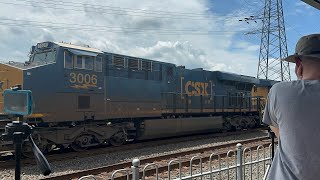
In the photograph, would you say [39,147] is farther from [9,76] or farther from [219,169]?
[219,169]

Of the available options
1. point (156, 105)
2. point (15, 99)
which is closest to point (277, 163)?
point (15, 99)

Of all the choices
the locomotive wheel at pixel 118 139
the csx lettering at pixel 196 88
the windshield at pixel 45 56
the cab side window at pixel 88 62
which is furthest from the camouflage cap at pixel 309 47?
the csx lettering at pixel 196 88

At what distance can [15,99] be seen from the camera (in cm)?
279

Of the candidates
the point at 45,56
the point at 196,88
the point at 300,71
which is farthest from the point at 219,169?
the point at 196,88

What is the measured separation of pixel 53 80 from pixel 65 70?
0.59m

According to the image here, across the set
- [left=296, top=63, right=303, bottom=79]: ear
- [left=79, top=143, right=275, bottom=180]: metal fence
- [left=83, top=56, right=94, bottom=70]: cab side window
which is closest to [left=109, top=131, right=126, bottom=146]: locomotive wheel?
[left=83, top=56, right=94, bottom=70]: cab side window

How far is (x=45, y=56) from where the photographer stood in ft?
40.0

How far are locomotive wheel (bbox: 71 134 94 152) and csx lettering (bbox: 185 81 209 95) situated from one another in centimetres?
661

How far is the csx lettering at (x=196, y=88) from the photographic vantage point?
17.7m

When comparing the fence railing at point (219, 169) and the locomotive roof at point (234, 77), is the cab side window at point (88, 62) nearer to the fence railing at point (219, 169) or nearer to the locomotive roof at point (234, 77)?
the fence railing at point (219, 169)

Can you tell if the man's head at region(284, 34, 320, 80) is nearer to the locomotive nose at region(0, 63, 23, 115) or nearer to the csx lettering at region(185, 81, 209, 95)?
the locomotive nose at region(0, 63, 23, 115)

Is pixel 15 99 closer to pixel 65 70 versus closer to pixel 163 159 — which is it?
pixel 163 159

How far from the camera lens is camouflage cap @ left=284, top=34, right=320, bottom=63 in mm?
2264

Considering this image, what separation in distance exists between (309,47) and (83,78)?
10.7 meters
